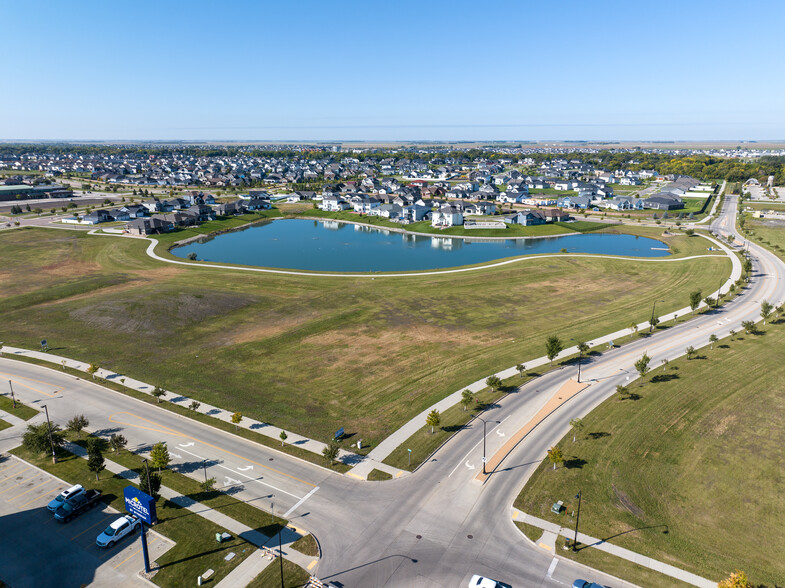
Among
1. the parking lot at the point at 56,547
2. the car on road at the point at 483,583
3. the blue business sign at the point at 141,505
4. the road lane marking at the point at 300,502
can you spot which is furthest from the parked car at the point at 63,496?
the car on road at the point at 483,583

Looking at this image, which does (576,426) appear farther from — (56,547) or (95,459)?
(56,547)

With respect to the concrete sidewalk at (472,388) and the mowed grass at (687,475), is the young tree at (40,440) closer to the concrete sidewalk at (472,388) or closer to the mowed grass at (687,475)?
the concrete sidewalk at (472,388)

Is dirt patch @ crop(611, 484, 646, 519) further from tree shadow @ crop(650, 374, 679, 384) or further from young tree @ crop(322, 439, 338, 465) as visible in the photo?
young tree @ crop(322, 439, 338, 465)

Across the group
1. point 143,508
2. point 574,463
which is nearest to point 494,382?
point 574,463

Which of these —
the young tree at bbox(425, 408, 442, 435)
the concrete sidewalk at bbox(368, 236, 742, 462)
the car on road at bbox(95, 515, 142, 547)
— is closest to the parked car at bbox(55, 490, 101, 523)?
the car on road at bbox(95, 515, 142, 547)

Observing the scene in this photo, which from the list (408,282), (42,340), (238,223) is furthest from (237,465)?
(238,223)
